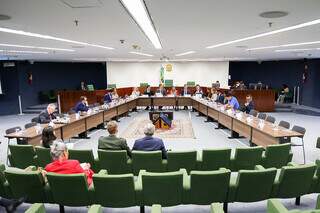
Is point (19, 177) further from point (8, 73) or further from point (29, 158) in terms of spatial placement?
point (8, 73)

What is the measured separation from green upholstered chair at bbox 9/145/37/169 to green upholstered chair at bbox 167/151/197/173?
8.80 feet

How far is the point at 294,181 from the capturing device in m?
3.64

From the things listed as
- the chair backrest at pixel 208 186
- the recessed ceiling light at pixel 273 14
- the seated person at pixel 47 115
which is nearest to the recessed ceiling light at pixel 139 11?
the recessed ceiling light at pixel 273 14

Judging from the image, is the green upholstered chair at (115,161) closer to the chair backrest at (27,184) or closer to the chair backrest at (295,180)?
the chair backrest at (27,184)

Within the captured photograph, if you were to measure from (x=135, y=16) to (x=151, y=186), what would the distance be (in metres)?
2.77

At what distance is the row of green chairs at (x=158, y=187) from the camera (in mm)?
3371

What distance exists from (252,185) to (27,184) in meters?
3.07

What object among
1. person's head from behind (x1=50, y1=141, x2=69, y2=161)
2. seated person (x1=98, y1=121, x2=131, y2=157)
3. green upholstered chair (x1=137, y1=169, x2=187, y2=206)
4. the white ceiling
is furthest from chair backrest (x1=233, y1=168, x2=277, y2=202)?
person's head from behind (x1=50, y1=141, x2=69, y2=161)

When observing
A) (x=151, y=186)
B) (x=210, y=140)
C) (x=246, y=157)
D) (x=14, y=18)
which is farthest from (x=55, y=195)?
(x=210, y=140)

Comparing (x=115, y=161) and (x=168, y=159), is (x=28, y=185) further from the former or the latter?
(x=168, y=159)

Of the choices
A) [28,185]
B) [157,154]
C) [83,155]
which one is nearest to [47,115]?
[83,155]

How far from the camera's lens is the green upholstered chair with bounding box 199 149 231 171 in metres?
4.70

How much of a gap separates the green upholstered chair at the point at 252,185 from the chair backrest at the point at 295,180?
0.15 meters

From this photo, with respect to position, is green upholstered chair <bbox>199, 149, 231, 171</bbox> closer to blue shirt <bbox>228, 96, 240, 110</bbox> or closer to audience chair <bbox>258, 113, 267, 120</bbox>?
audience chair <bbox>258, 113, 267, 120</bbox>
